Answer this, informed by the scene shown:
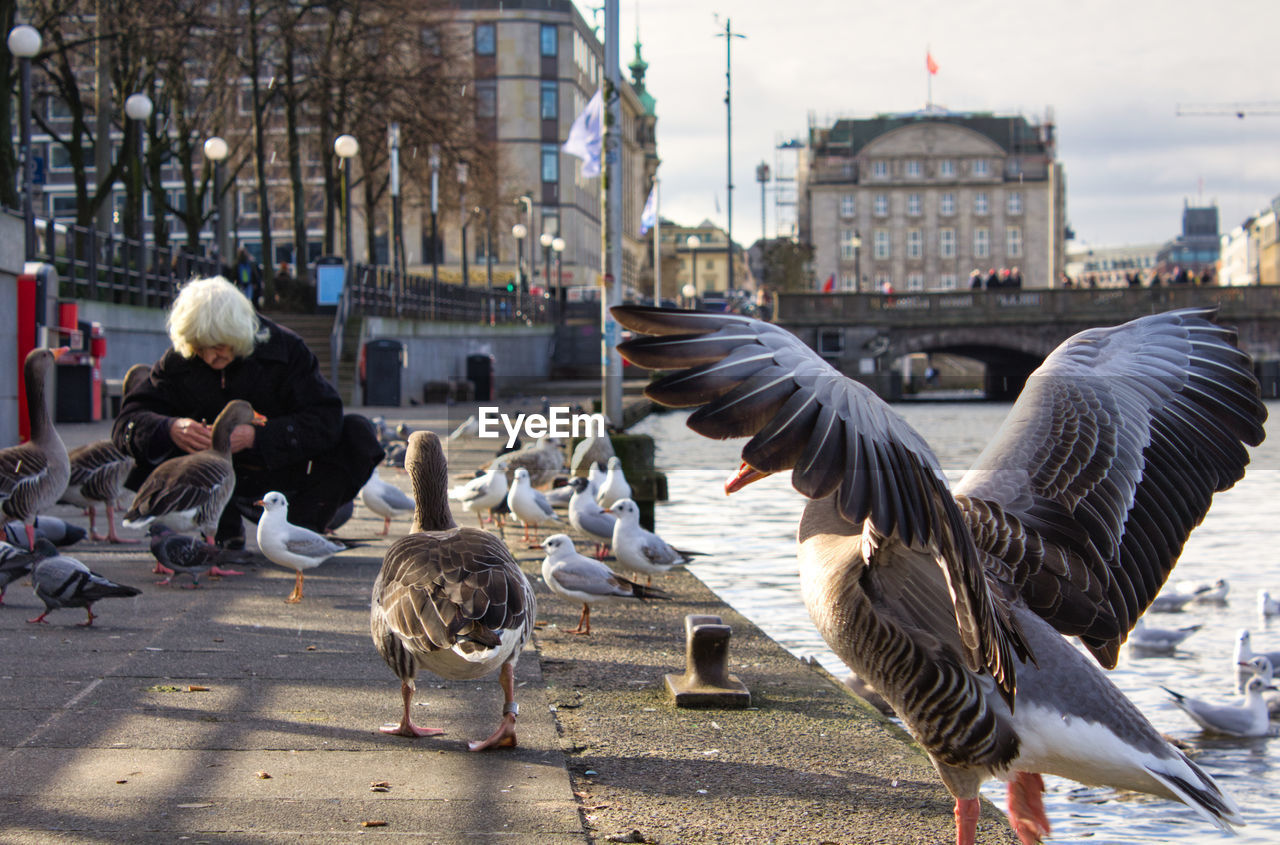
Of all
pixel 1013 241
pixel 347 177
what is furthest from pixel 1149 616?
pixel 1013 241

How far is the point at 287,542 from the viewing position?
26.1 ft

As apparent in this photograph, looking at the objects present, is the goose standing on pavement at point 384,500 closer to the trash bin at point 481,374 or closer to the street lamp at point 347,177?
the street lamp at point 347,177

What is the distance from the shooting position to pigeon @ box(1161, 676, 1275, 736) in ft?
26.9

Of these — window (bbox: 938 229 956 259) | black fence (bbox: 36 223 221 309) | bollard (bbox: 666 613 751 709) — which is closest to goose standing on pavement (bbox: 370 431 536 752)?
bollard (bbox: 666 613 751 709)

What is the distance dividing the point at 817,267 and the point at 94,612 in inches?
4529

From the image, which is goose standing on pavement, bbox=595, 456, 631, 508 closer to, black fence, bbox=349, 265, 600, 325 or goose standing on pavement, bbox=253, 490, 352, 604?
goose standing on pavement, bbox=253, 490, 352, 604

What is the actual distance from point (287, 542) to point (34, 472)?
189 centimetres

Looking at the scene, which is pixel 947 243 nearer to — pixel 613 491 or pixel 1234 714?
pixel 613 491

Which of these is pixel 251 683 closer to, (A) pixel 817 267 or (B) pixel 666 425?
(B) pixel 666 425

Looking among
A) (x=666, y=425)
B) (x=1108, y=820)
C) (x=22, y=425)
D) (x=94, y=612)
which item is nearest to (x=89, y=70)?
(x=666, y=425)

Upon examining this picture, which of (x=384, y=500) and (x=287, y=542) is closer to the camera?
(x=287, y=542)

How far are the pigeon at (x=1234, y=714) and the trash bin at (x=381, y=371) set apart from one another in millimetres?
24032

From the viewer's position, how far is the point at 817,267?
11994 cm

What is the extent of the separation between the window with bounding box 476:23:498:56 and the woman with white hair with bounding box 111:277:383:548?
8373 centimetres
